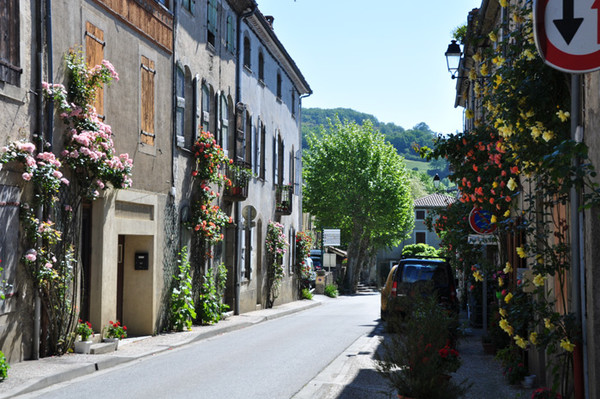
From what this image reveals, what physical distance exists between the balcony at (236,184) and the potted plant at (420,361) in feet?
48.3

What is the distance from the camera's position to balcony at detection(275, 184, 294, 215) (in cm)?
3062

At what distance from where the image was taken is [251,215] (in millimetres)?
23000

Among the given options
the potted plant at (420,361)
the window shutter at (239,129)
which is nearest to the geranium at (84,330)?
the potted plant at (420,361)

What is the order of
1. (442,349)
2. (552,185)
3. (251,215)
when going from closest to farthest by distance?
(552,185)
(442,349)
(251,215)

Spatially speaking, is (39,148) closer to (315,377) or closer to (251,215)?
(315,377)

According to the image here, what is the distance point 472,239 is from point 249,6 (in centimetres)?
1341

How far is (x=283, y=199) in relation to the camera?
104ft

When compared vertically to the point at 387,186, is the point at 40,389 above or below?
below

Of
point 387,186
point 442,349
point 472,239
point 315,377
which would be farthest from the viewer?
point 387,186

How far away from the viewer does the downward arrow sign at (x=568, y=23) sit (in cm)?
412

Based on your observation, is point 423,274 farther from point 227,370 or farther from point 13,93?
point 13,93

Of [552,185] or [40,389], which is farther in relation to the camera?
[40,389]

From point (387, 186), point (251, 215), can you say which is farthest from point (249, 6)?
point (387, 186)

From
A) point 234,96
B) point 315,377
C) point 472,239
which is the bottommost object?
point 315,377
